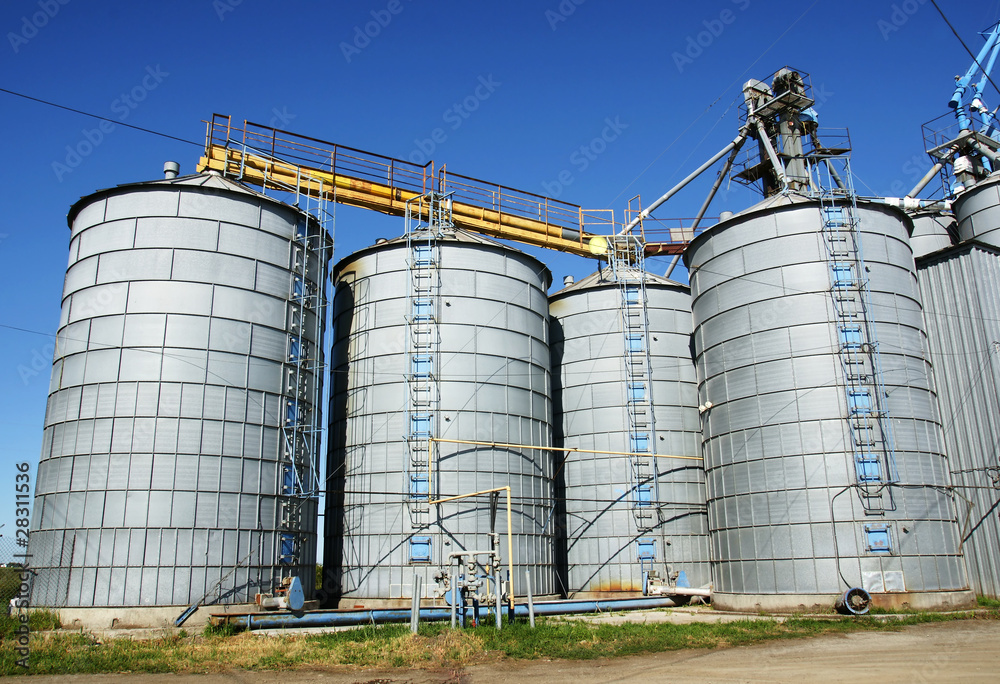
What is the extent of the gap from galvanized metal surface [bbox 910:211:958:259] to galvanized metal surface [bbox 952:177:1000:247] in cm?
224

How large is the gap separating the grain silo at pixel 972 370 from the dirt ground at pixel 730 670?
1071 centimetres

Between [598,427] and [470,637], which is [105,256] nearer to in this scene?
[470,637]

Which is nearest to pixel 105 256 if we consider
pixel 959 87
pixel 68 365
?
pixel 68 365

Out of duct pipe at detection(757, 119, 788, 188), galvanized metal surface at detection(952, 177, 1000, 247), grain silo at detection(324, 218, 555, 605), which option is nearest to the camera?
grain silo at detection(324, 218, 555, 605)

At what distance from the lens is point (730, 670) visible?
15.3 metres

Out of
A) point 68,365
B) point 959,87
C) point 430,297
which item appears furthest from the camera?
point 959,87

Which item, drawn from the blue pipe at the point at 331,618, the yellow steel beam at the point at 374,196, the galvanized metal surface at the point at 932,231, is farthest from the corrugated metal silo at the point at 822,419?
the yellow steel beam at the point at 374,196

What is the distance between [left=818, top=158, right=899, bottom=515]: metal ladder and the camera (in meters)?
25.4

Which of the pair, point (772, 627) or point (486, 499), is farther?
point (486, 499)

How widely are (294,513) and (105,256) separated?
35.1 ft

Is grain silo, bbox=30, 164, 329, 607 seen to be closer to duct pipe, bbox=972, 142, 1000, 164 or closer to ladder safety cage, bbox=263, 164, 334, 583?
ladder safety cage, bbox=263, 164, 334, 583

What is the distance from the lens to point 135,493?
23.3 metres

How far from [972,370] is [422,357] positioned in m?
20.8

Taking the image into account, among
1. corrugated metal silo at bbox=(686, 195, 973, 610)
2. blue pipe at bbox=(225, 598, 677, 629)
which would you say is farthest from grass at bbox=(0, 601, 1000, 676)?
corrugated metal silo at bbox=(686, 195, 973, 610)
